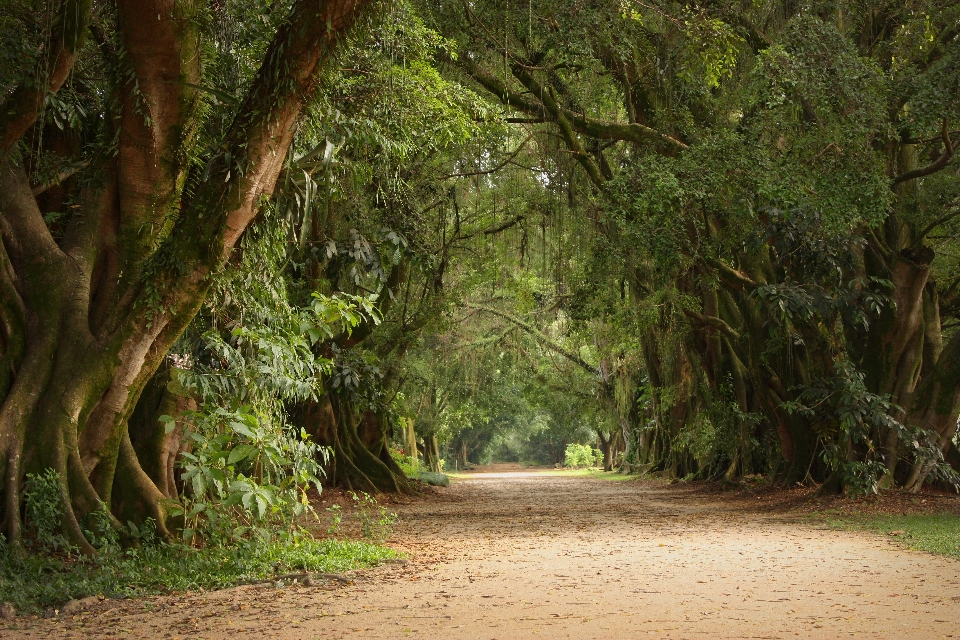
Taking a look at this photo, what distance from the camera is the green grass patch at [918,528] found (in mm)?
7450

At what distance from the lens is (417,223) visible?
492 inches

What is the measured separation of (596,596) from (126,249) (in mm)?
4150

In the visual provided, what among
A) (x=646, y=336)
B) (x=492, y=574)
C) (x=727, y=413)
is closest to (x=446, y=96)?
(x=492, y=574)

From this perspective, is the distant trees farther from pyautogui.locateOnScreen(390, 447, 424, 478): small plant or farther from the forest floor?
pyautogui.locateOnScreen(390, 447, 424, 478): small plant

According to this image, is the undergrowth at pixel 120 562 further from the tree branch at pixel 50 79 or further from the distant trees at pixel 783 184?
the distant trees at pixel 783 184

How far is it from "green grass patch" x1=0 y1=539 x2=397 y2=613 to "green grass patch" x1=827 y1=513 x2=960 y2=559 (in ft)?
14.9

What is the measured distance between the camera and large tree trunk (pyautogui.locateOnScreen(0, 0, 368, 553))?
582cm

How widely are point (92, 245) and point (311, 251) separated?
16.0ft

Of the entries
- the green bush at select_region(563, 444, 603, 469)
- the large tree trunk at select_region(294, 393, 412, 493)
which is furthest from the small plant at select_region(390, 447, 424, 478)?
the green bush at select_region(563, 444, 603, 469)

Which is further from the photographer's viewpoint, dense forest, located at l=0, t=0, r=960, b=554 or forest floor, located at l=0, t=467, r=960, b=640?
dense forest, located at l=0, t=0, r=960, b=554

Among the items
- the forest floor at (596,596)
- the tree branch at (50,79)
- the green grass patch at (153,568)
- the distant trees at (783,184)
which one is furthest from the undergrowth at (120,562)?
the distant trees at (783,184)

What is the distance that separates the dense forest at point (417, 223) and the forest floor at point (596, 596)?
116 cm

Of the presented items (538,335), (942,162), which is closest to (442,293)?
(942,162)

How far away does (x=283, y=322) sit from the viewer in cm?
725
